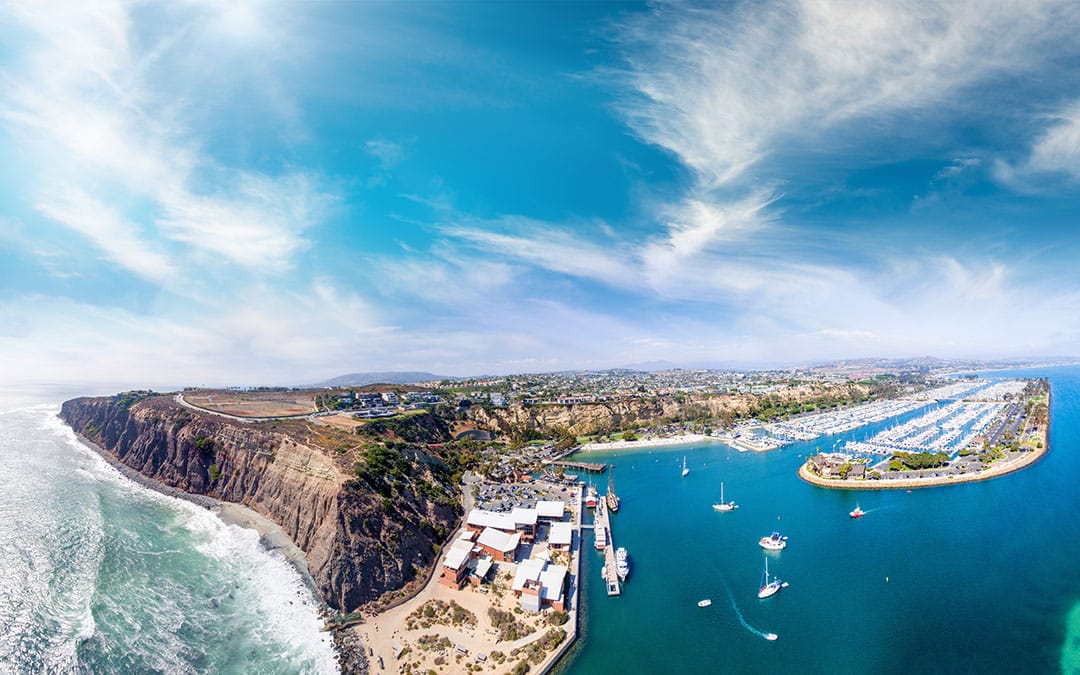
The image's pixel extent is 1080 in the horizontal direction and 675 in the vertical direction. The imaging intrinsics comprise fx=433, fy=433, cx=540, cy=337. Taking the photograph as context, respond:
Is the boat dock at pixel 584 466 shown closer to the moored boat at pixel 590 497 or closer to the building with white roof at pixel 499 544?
the moored boat at pixel 590 497

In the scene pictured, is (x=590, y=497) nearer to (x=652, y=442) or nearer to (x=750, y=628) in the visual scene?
(x=750, y=628)

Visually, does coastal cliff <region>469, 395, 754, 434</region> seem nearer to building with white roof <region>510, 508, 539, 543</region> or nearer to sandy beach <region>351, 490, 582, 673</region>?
building with white roof <region>510, 508, 539, 543</region>

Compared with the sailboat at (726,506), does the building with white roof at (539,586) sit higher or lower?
higher

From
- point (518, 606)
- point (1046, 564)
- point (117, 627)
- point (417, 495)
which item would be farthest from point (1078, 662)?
point (117, 627)

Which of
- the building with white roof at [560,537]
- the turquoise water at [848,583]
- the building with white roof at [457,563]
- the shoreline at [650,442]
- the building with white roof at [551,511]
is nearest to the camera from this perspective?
the turquoise water at [848,583]

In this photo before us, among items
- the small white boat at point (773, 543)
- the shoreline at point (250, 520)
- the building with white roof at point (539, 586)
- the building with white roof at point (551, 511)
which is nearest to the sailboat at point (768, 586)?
the small white boat at point (773, 543)

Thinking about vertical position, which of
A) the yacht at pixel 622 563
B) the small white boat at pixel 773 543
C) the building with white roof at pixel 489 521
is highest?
the building with white roof at pixel 489 521

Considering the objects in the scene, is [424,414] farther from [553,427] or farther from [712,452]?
[712,452]

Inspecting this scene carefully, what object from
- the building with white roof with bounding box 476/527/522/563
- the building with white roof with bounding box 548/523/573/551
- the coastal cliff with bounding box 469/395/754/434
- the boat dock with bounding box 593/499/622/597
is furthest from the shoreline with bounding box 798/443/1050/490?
the building with white roof with bounding box 476/527/522/563
